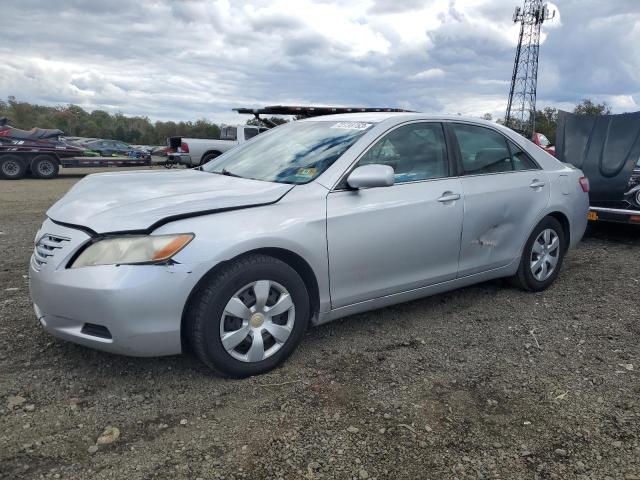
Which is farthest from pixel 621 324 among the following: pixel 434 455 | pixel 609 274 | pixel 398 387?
pixel 434 455

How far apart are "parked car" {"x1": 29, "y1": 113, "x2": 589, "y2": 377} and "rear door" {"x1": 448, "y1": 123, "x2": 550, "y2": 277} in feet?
0.04

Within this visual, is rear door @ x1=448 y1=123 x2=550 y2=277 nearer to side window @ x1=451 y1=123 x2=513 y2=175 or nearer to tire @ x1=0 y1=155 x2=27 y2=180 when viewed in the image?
side window @ x1=451 y1=123 x2=513 y2=175

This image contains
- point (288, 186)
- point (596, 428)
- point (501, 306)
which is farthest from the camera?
point (501, 306)

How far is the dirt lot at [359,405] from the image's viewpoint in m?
2.45

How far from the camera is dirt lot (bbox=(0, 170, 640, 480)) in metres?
2.45

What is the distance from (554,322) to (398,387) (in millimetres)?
1756

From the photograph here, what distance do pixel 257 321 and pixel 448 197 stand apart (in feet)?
5.70

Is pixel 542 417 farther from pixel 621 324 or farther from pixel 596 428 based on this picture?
pixel 621 324

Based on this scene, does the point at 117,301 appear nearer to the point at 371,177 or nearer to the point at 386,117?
the point at 371,177

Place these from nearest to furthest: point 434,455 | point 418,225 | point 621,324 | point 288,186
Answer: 1. point 434,455
2. point 288,186
3. point 418,225
4. point 621,324

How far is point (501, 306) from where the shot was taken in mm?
4578

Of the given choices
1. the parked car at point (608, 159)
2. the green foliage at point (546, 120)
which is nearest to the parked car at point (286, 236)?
the parked car at point (608, 159)

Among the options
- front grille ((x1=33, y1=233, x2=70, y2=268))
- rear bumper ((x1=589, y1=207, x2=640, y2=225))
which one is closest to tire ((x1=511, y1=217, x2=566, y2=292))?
rear bumper ((x1=589, y1=207, x2=640, y2=225))

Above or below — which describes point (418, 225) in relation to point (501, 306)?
above
